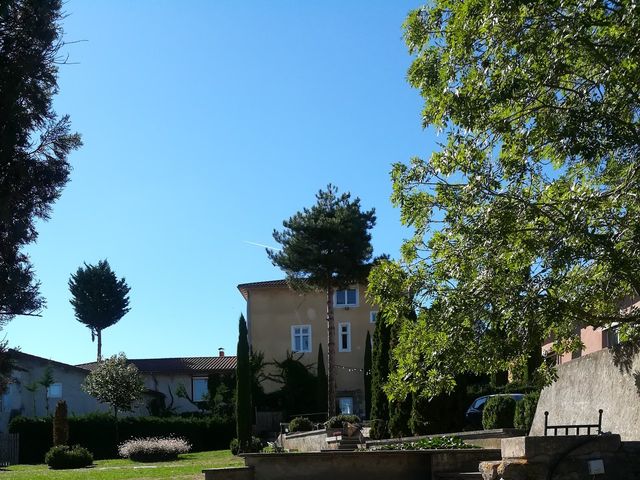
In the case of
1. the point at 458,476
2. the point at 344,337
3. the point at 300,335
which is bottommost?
the point at 458,476

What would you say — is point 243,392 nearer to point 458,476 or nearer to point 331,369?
point 331,369

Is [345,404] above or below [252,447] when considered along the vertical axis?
above

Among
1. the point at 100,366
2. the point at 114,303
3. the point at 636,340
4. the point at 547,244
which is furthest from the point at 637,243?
the point at 114,303

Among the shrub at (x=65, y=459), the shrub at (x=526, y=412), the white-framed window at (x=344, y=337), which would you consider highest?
the white-framed window at (x=344, y=337)

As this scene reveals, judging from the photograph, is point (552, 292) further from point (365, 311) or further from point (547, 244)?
point (365, 311)

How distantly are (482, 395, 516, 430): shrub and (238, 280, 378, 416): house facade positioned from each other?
26752 mm

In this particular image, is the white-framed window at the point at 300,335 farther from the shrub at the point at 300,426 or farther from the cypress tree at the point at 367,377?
the shrub at the point at 300,426

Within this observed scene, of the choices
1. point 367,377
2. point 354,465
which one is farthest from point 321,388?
point 354,465

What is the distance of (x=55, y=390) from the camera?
51.5 m

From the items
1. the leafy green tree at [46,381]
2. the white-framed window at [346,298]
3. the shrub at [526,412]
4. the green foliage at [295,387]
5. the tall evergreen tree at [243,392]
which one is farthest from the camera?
the white-framed window at [346,298]

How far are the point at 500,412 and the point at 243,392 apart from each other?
1712 centimetres

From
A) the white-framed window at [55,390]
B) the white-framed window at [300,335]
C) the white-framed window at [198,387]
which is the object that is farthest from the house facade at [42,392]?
the white-framed window at [300,335]

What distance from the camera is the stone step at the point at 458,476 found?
13.7 m

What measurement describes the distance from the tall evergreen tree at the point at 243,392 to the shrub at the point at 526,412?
16.1 meters
